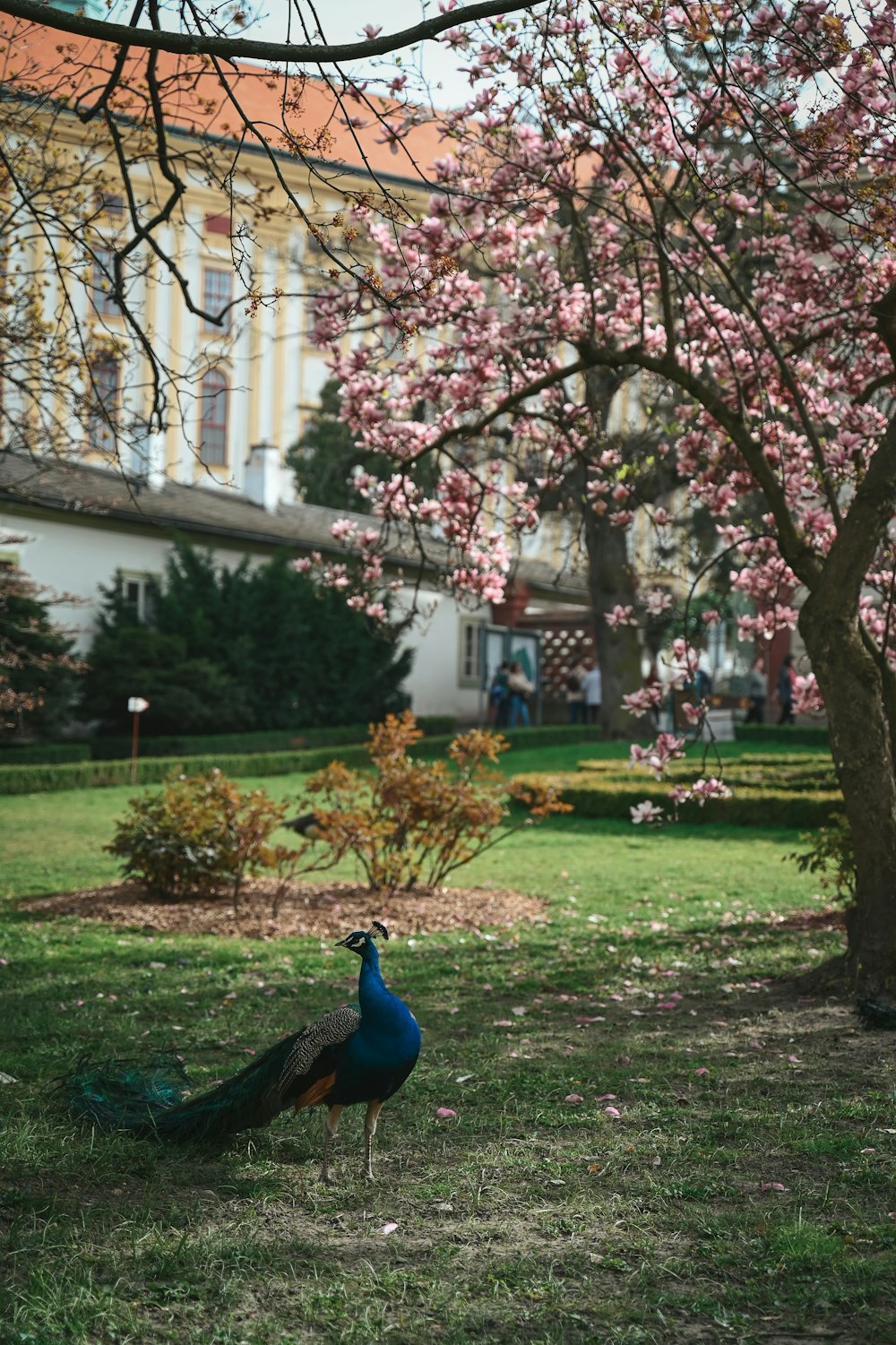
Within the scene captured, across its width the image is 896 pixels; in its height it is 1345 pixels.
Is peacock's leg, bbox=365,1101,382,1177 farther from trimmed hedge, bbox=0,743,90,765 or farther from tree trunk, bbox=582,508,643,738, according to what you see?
tree trunk, bbox=582,508,643,738

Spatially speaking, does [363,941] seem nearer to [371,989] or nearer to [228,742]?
[371,989]

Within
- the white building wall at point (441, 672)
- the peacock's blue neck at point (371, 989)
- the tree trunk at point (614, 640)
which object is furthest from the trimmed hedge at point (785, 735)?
the peacock's blue neck at point (371, 989)

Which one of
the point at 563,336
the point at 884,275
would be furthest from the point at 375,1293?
the point at 884,275

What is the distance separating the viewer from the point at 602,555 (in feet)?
76.3

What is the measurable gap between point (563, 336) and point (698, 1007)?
12.5 feet

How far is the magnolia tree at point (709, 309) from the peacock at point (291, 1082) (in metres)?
2.16

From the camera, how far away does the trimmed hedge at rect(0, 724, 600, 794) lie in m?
18.8

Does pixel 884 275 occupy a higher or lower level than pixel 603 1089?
higher

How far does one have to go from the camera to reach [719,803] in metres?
15.6

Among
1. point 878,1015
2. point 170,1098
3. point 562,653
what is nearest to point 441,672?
point 562,653

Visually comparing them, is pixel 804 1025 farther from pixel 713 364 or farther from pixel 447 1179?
pixel 713 364

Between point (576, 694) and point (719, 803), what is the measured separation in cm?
1491

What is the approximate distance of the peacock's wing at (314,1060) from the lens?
161 inches

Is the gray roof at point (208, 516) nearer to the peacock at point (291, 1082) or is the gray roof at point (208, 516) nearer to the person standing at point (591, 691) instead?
the person standing at point (591, 691)
